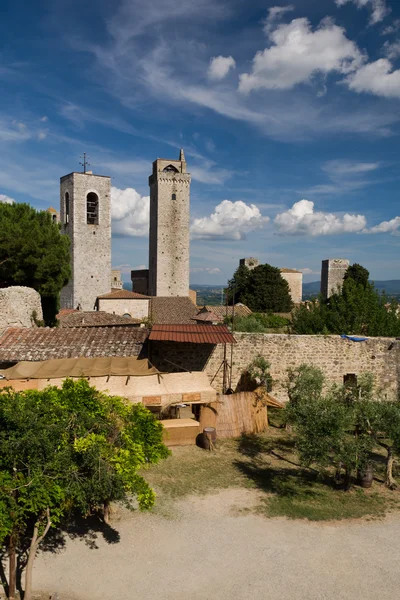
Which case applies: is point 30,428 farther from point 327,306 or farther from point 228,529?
point 327,306

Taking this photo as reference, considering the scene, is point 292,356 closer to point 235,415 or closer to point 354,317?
point 235,415

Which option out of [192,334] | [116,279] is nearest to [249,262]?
[116,279]

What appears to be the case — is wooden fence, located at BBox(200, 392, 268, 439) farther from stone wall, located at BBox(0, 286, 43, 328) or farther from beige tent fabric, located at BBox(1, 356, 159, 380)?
stone wall, located at BBox(0, 286, 43, 328)

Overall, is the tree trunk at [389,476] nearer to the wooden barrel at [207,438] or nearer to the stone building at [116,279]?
the wooden barrel at [207,438]

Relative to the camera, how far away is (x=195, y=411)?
528 inches

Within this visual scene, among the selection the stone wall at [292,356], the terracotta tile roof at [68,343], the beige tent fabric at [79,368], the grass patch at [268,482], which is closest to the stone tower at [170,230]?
the terracotta tile roof at [68,343]

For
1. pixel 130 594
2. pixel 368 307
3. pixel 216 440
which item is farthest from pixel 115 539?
pixel 368 307

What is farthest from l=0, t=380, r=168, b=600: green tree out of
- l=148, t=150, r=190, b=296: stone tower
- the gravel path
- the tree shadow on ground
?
l=148, t=150, r=190, b=296: stone tower

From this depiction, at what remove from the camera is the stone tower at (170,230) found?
165ft

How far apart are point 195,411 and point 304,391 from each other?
3.51m

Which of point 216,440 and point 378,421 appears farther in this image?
point 216,440

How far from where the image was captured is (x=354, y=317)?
19922 mm

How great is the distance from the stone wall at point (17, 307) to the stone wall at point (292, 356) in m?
5.68

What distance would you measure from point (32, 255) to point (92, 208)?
70.4 feet
